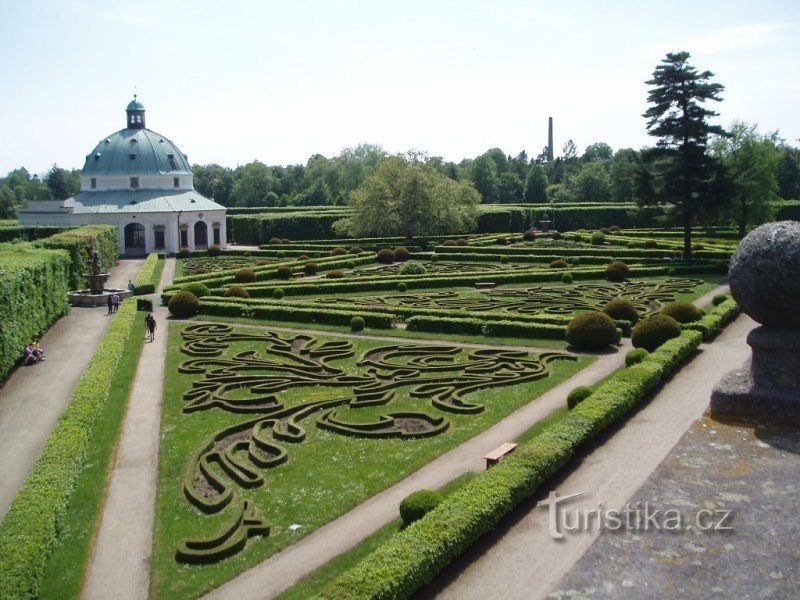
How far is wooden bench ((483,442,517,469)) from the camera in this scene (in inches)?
557

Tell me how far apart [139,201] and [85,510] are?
200 ft

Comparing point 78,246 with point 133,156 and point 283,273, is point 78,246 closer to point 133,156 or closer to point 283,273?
point 283,273

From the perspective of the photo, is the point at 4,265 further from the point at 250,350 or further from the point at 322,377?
the point at 322,377

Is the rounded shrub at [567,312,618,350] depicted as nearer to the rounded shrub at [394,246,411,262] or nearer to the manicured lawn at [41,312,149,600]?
the manicured lawn at [41,312,149,600]

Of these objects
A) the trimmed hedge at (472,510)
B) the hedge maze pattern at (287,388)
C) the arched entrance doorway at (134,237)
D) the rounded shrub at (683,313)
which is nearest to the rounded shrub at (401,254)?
the hedge maze pattern at (287,388)

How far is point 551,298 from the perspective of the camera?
3516cm

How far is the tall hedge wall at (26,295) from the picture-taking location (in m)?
23.7

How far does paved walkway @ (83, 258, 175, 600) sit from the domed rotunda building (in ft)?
161

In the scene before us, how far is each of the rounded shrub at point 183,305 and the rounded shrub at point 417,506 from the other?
78.4ft

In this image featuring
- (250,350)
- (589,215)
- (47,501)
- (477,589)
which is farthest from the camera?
(589,215)

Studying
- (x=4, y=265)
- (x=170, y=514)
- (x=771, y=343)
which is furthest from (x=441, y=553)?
(x=4, y=265)

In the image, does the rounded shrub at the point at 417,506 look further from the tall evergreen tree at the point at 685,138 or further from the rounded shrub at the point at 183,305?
the tall evergreen tree at the point at 685,138

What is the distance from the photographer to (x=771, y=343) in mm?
16031

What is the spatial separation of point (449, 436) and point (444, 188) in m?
51.4
